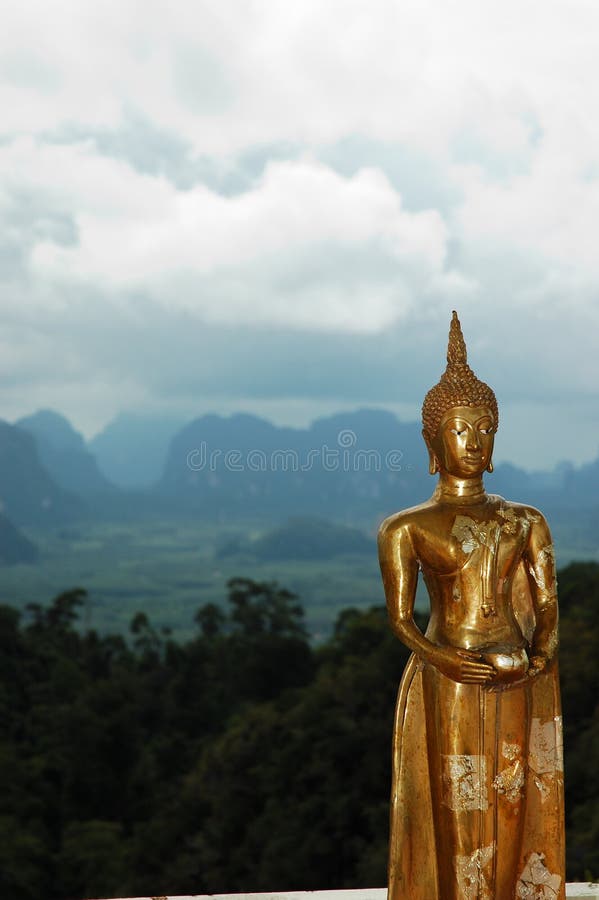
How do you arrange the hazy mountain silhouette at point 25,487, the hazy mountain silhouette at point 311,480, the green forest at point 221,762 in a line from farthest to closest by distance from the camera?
1. the hazy mountain silhouette at point 25,487
2. the hazy mountain silhouette at point 311,480
3. the green forest at point 221,762

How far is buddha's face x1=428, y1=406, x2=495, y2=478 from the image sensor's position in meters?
3.89

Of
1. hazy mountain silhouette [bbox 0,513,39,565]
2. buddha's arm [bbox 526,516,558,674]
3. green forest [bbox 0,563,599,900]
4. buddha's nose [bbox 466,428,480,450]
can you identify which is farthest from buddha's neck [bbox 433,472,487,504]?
hazy mountain silhouette [bbox 0,513,39,565]

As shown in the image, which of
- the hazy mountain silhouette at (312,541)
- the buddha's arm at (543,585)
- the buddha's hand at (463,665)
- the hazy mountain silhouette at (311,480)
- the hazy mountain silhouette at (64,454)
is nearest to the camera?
the buddha's hand at (463,665)

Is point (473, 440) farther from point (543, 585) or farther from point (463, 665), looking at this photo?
point (463, 665)

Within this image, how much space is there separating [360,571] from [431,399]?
46.7 meters

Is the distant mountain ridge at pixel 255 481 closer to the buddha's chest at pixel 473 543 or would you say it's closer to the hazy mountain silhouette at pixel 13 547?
the hazy mountain silhouette at pixel 13 547

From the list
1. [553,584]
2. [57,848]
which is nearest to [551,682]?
[553,584]

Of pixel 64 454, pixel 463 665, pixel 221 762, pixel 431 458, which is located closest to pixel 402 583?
pixel 463 665

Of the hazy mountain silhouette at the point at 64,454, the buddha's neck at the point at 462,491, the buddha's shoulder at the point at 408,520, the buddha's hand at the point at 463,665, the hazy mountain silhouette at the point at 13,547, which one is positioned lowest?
the buddha's hand at the point at 463,665

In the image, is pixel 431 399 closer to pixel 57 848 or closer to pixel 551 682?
pixel 551 682

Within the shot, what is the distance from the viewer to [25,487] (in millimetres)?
63312

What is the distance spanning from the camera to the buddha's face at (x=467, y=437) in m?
3.89

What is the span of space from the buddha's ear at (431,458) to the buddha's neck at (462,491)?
0.05m

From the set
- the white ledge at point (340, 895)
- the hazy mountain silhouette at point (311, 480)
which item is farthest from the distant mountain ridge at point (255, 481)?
the white ledge at point (340, 895)
